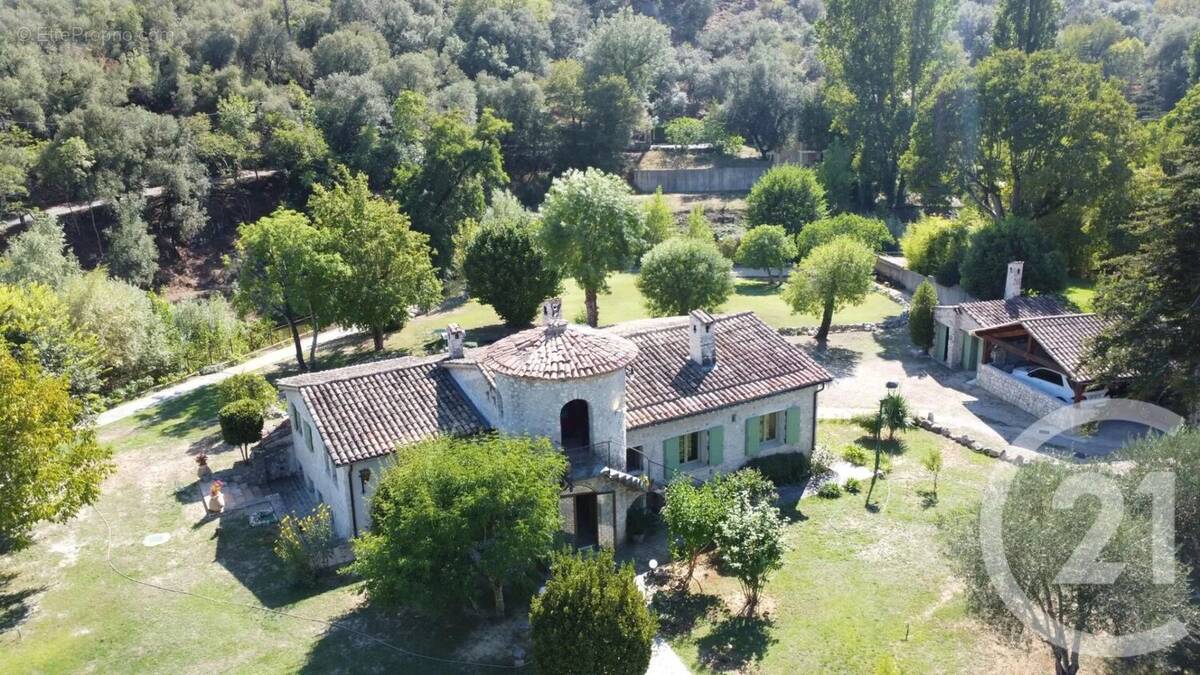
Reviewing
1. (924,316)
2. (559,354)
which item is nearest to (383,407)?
(559,354)

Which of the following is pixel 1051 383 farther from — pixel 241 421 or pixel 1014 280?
pixel 241 421

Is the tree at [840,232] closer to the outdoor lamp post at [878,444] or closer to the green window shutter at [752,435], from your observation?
the outdoor lamp post at [878,444]

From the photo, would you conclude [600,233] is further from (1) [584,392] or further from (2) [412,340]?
(1) [584,392]

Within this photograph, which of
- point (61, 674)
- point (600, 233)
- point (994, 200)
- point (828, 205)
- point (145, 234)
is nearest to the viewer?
point (61, 674)

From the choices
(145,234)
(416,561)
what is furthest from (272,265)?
(145,234)

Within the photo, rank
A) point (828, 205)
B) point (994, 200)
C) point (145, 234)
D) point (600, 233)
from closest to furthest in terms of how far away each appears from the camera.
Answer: point (600, 233)
point (994, 200)
point (145, 234)
point (828, 205)

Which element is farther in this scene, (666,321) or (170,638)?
(666,321)

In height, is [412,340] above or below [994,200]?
below

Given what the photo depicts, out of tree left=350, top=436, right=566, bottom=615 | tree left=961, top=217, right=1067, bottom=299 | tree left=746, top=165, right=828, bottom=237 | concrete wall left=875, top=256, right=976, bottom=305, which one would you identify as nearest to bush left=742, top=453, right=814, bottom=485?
tree left=350, top=436, right=566, bottom=615
